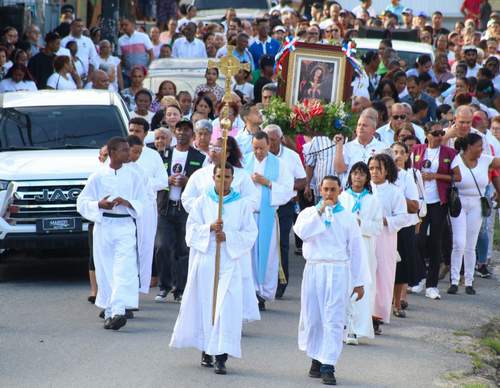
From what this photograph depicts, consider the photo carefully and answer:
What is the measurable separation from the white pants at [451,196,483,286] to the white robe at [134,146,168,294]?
3.75 metres

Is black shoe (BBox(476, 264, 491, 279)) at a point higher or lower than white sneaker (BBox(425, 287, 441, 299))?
lower

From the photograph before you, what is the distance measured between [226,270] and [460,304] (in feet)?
15.6

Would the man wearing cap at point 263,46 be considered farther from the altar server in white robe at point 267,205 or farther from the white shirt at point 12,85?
the altar server in white robe at point 267,205

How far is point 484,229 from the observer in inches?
667

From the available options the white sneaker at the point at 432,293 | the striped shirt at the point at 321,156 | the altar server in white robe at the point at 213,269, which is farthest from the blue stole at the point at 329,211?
the striped shirt at the point at 321,156

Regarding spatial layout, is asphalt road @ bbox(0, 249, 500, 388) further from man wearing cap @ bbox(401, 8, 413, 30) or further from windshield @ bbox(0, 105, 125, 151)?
man wearing cap @ bbox(401, 8, 413, 30)

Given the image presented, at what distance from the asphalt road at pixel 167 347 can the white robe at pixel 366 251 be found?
20 cm

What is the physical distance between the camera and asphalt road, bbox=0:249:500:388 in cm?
1054

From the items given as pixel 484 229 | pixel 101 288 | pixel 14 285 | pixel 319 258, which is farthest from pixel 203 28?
pixel 319 258

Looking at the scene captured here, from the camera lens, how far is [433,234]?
15.4 m

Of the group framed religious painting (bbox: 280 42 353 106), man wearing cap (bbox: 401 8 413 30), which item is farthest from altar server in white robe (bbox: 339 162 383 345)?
man wearing cap (bbox: 401 8 413 30)

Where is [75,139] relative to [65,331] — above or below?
above

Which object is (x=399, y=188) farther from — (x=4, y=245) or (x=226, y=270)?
(x=4, y=245)

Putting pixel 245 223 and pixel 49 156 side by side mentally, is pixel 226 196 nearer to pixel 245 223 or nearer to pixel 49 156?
pixel 245 223
